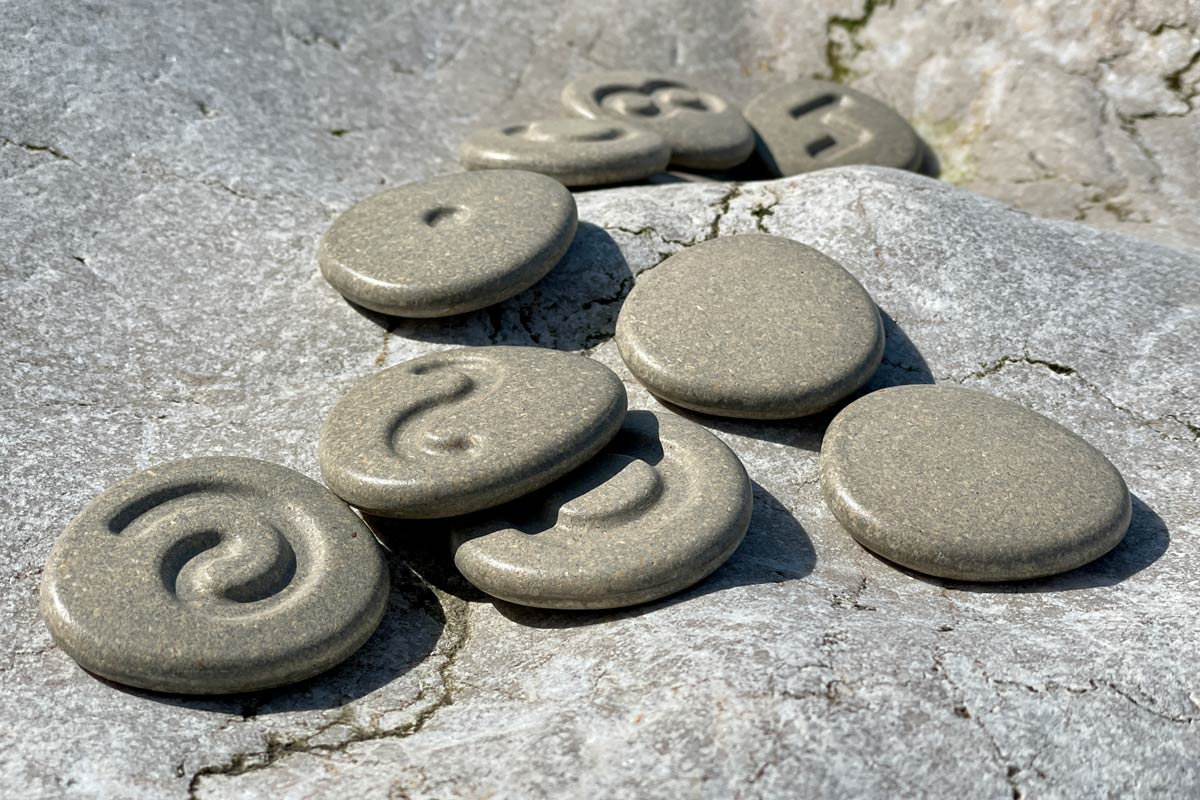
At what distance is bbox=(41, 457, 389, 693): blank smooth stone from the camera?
206 centimetres

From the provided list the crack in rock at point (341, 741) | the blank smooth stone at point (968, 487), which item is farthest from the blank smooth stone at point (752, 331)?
the crack in rock at point (341, 741)

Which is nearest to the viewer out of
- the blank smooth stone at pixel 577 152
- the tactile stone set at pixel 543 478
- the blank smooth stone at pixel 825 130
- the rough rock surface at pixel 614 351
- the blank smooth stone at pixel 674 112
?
the rough rock surface at pixel 614 351

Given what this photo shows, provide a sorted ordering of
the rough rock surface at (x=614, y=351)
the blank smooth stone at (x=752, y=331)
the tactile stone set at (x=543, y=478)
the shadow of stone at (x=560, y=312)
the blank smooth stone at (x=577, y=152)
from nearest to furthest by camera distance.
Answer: the rough rock surface at (x=614, y=351) → the tactile stone set at (x=543, y=478) → the blank smooth stone at (x=752, y=331) → the shadow of stone at (x=560, y=312) → the blank smooth stone at (x=577, y=152)

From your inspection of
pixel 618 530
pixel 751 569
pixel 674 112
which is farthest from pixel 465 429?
pixel 674 112

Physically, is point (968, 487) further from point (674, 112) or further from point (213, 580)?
point (674, 112)

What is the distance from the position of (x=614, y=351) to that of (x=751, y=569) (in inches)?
39.0

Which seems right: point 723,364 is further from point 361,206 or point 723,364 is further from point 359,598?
point 361,206

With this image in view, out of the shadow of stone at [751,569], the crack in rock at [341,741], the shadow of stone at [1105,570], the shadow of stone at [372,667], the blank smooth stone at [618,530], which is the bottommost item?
the shadow of stone at [372,667]

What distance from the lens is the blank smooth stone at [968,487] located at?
2.34 metres

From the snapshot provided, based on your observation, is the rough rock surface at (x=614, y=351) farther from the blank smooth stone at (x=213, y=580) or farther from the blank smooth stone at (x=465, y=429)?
the blank smooth stone at (x=465, y=429)

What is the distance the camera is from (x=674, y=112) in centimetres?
419

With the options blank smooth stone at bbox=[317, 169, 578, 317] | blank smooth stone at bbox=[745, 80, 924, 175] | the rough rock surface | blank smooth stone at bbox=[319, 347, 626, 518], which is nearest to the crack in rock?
the rough rock surface

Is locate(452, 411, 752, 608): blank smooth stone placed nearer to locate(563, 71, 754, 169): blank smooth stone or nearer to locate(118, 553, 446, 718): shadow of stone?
locate(118, 553, 446, 718): shadow of stone

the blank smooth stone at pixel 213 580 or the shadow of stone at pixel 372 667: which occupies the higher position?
the blank smooth stone at pixel 213 580
